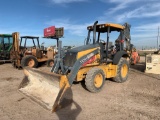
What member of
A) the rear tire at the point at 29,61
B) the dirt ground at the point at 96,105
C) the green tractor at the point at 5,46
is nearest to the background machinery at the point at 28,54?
the rear tire at the point at 29,61

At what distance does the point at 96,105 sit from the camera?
5.45 meters

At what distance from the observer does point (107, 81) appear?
8.28 meters

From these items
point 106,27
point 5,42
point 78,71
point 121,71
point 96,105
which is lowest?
point 96,105

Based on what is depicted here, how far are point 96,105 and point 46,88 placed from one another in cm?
161

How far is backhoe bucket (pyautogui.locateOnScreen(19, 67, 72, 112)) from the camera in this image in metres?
5.10

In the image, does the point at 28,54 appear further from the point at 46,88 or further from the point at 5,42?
the point at 46,88

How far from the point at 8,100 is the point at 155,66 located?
7.43 meters

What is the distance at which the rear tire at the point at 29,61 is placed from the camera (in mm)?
12073

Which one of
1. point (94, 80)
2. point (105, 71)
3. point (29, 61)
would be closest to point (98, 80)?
point (94, 80)

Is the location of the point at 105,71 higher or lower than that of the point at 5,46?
lower

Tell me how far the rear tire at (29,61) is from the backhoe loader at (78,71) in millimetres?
5095

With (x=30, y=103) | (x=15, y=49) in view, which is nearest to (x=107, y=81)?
(x=30, y=103)

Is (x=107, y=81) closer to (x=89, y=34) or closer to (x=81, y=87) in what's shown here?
(x=81, y=87)

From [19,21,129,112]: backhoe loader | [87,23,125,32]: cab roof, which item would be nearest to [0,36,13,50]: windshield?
[19,21,129,112]: backhoe loader
